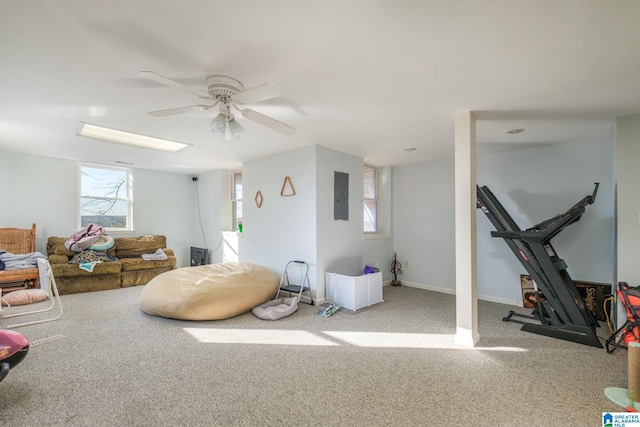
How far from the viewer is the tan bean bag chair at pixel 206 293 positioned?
133 inches

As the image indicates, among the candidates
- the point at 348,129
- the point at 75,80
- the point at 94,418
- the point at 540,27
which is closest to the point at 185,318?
the point at 94,418

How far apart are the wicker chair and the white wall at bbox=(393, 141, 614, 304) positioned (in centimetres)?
590

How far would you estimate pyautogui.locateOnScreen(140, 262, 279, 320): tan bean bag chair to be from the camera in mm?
3389

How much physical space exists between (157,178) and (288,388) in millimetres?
5894

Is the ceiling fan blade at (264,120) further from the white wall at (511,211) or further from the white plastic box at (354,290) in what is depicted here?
the white wall at (511,211)

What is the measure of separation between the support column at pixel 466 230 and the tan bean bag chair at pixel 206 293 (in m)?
2.44

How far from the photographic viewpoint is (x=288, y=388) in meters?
2.10

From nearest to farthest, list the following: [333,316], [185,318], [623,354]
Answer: [623,354]
[185,318]
[333,316]

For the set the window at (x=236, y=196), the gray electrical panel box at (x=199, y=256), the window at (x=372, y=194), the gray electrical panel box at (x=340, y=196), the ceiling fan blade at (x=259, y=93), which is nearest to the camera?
the ceiling fan blade at (x=259, y=93)

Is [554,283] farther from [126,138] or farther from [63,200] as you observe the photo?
[63,200]

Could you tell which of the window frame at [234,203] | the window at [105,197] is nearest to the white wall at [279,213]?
the window frame at [234,203]

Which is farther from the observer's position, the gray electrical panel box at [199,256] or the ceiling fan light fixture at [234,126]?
the gray electrical panel box at [199,256]

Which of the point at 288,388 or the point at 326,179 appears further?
the point at 326,179

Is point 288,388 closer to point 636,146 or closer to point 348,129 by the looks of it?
point 348,129
